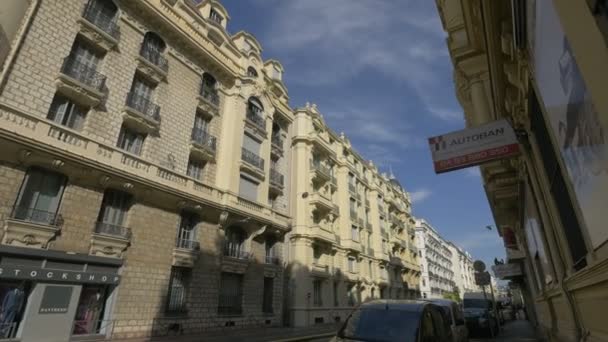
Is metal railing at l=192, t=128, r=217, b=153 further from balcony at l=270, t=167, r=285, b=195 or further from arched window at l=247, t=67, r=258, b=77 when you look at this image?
arched window at l=247, t=67, r=258, b=77

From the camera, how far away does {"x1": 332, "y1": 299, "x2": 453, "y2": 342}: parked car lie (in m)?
4.86

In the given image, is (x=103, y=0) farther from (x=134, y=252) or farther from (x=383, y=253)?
(x=383, y=253)

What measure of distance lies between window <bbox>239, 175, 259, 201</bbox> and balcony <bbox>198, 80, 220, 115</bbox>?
15.2ft

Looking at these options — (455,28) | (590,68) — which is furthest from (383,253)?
(590,68)

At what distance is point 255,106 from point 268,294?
1311 centimetres

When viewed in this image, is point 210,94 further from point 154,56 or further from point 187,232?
point 187,232

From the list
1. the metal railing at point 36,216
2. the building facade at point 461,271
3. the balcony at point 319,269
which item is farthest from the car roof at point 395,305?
the building facade at point 461,271

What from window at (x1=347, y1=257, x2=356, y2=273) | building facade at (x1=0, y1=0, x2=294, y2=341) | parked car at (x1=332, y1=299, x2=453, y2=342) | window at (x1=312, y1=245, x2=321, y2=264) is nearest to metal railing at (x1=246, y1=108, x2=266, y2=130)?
building facade at (x1=0, y1=0, x2=294, y2=341)

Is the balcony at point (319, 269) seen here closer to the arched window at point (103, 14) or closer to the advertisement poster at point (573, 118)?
the arched window at point (103, 14)

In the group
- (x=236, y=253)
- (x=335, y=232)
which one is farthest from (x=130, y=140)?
(x=335, y=232)

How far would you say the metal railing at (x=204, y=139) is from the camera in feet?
59.7

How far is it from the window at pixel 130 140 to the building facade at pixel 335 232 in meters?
12.9

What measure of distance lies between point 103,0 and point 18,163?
913cm

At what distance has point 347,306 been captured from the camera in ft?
92.4
